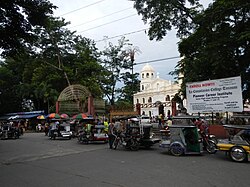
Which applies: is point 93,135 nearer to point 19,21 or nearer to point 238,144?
point 19,21

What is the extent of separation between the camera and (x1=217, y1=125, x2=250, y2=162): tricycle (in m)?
9.86

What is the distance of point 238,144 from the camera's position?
10.0 metres

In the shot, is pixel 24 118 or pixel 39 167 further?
pixel 24 118

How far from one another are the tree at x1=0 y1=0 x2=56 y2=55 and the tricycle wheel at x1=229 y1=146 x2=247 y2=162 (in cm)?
1004

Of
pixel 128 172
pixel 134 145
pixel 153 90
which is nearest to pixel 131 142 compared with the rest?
pixel 134 145

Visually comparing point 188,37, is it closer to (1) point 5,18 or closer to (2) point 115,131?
(2) point 115,131

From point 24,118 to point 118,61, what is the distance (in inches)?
654

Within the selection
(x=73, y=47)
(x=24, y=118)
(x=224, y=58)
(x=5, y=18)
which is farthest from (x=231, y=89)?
(x=24, y=118)

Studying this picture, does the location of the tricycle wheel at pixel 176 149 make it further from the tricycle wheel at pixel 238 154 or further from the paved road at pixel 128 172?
the tricycle wheel at pixel 238 154

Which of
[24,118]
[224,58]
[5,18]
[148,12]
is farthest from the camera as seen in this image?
[24,118]

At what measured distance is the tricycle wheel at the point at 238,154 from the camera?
32.3 feet

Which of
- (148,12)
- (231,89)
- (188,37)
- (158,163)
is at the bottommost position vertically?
(158,163)

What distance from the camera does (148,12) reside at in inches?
845

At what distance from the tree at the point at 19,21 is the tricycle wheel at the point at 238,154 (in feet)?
32.9
